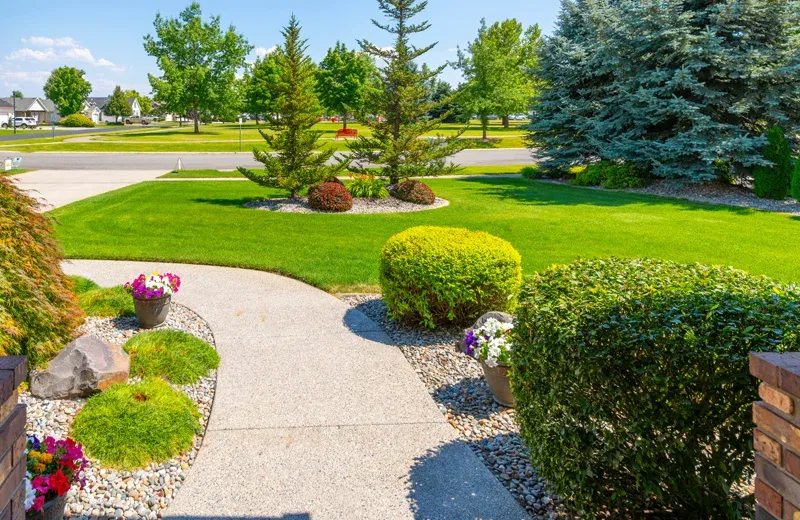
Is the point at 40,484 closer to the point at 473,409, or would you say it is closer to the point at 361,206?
the point at 473,409

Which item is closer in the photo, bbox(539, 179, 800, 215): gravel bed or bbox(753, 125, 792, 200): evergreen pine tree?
bbox(539, 179, 800, 215): gravel bed

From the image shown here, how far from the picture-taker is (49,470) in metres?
2.95

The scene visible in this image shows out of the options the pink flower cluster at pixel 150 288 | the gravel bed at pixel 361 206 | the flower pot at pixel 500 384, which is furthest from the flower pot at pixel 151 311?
the gravel bed at pixel 361 206

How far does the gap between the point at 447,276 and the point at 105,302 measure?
3.91 metres

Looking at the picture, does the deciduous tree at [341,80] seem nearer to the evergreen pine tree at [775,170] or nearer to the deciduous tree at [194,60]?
the deciduous tree at [194,60]

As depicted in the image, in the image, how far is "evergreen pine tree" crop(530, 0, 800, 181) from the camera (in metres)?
16.1

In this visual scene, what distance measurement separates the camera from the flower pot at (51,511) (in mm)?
2701

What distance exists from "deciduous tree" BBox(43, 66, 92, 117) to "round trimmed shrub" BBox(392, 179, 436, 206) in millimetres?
80377

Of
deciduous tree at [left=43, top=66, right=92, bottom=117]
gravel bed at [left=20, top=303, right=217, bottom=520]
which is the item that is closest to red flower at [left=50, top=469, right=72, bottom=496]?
gravel bed at [left=20, top=303, right=217, bottom=520]

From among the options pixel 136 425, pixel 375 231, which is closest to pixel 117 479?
pixel 136 425

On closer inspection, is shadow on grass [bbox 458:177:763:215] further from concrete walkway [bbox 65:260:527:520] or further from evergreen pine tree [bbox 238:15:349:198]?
concrete walkway [bbox 65:260:527:520]

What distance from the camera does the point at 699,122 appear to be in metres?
16.4

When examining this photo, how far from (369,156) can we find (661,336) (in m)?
12.9

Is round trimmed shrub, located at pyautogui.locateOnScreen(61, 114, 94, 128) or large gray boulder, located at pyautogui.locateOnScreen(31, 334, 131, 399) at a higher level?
round trimmed shrub, located at pyautogui.locateOnScreen(61, 114, 94, 128)
